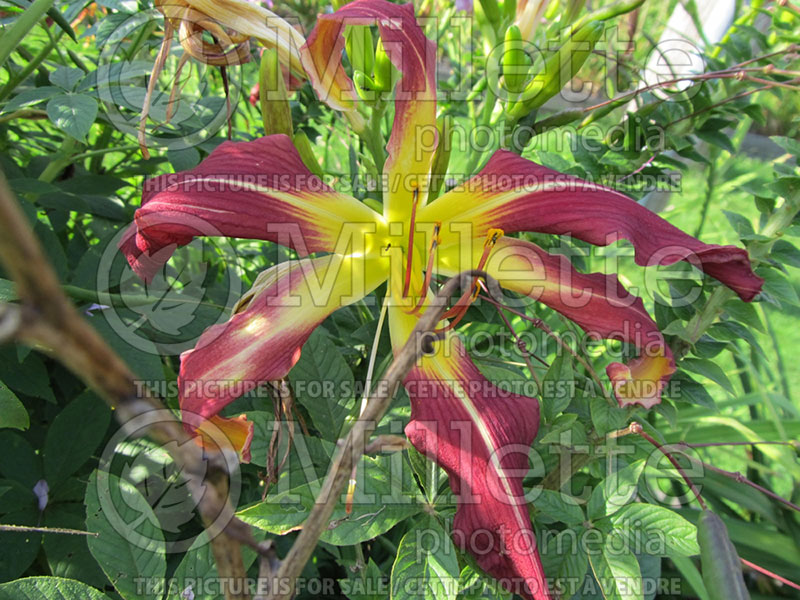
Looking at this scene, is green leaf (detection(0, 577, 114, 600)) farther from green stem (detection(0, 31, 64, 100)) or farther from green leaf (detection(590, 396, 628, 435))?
green stem (detection(0, 31, 64, 100))

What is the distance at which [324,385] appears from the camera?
680 mm

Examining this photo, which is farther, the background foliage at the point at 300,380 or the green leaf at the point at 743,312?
the green leaf at the point at 743,312

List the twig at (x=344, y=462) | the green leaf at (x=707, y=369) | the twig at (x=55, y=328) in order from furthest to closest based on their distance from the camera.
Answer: the green leaf at (x=707, y=369) → the twig at (x=344, y=462) → the twig at (x=55, y=328)

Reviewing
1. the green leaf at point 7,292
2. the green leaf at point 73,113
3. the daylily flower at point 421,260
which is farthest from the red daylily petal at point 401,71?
the green leaf at point 7,292

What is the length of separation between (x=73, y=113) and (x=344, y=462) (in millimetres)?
540

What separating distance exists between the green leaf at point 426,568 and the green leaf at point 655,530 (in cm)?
16

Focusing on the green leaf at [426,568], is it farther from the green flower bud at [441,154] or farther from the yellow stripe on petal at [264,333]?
the green flower bud at [441,154]

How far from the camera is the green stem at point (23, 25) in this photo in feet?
1.97

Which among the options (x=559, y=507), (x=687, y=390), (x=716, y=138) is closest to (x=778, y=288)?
(x=687, y=390)

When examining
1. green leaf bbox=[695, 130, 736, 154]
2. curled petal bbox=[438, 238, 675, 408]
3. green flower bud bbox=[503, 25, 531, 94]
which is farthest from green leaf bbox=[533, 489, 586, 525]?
green leaf bbox=[695, 130, 736, 154]

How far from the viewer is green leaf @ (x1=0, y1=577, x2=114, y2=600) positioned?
1.62 feet

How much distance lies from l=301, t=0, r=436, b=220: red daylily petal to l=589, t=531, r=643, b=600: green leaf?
40 cm

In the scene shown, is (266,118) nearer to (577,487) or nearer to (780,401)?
(577,487)

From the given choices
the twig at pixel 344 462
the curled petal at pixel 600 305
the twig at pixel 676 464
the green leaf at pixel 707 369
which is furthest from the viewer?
the green leaf at pixel 707 369
